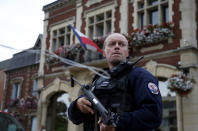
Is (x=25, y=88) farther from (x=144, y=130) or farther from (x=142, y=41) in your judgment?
(x=144, y=130)

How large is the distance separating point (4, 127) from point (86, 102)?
138 inches

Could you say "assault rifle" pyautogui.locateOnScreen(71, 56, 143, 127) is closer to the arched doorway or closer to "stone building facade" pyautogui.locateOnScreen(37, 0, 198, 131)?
"stone building facade" pyautogui.locateOnScreen(37, 0, 198, 131)

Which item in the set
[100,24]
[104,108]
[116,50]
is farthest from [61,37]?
[104,108]

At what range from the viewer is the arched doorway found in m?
14.4

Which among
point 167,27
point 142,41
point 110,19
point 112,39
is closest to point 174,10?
point 167,27

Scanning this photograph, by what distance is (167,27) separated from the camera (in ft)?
34.8

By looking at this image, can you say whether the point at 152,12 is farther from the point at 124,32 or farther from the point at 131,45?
the point at 131,45

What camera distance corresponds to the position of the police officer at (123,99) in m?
1.70

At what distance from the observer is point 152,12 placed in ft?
39.1

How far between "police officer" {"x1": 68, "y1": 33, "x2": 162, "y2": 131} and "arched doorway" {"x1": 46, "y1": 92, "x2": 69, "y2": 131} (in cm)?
1247

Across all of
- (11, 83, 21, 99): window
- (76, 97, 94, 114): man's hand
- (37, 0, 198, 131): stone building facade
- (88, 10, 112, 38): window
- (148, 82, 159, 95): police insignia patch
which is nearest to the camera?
(148, 82, 159, 95): police insignia patch

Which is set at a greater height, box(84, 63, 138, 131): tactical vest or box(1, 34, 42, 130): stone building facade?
box(1, 34, 42, 130): stone building facade

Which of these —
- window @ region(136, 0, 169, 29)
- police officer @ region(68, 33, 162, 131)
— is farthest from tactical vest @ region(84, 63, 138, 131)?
window @ region(136, 0, 169, 29)

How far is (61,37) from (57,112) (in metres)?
4.58
